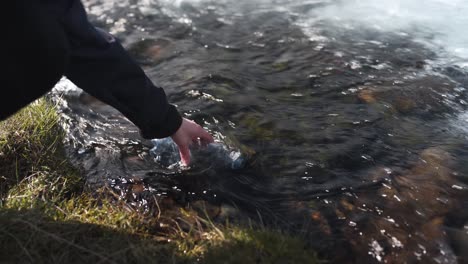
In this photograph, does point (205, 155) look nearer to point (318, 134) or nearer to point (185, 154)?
point (185, 154)

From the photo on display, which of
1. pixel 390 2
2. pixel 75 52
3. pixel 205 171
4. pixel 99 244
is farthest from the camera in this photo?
pixel 390 2

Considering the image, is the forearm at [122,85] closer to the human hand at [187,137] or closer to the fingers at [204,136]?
the human hand at [187,137]

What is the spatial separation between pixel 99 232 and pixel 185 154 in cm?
67

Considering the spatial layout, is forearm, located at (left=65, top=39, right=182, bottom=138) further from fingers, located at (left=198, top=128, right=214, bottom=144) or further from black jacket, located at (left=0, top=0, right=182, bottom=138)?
fingers, located at (left=198, top=128, right=214, bottom=144)

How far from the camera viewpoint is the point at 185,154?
2666 millimetres

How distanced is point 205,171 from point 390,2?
434 cm

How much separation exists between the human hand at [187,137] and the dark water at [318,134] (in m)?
0.19

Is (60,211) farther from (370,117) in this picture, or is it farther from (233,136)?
(370,117)

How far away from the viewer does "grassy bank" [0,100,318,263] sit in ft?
6.81

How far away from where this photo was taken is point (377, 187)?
2.64m

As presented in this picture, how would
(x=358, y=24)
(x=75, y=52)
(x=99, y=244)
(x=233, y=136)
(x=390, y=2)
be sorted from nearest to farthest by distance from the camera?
(x=75, y=52), (x=99, y=244), (x=233, y=136), (x=358, y=24), (x=390, y=2)

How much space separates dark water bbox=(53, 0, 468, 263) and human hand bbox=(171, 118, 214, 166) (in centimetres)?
19

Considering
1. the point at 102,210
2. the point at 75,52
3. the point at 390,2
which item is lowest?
the point at 390,2

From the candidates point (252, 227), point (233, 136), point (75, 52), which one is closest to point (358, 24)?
point (233, 136)
